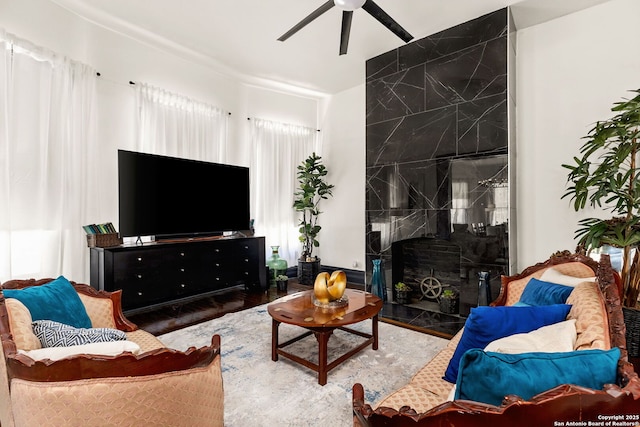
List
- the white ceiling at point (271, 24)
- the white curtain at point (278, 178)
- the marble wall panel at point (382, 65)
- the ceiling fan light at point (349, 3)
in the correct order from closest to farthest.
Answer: the ceiling fan light at point (349, 3)
the white ceiling at point (271, 24)
the marble wall panel at point (382, 65)
the white curtain at point (278, 178)

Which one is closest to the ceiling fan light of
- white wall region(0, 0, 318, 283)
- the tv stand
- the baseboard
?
white wall region(0, 0, 318, 283)

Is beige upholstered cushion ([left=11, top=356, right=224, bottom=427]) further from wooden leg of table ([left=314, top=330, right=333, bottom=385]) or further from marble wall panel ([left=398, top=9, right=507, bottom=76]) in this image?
marble wall panel ([left=398, top=9, right=507, bottom=76])

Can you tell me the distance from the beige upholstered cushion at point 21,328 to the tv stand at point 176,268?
1992 mm

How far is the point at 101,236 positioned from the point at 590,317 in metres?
3.88

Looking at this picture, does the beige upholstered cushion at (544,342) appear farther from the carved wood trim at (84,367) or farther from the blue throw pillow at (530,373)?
the carved wood trim at (84,367)

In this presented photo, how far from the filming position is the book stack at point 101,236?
10.6 ft

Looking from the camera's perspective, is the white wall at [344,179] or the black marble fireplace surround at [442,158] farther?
the white wall at [344,179]

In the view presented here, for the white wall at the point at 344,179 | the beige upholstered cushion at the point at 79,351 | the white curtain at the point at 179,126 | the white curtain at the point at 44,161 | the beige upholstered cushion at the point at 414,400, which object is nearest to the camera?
the beige upholstered cushion at the point at 79,351

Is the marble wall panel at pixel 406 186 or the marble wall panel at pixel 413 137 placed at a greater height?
the marble wall panel at pixel 413 137

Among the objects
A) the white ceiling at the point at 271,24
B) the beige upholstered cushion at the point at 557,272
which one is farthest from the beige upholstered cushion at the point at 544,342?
the white ceiling at the point at 271,24

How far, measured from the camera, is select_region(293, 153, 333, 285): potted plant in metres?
5.13

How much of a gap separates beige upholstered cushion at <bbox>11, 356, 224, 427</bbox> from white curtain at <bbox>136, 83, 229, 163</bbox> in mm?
3434

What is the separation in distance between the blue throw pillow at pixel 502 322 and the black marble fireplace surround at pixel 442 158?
2056mm

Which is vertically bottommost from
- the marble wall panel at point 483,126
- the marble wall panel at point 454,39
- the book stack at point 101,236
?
the book stack at point 101,236
